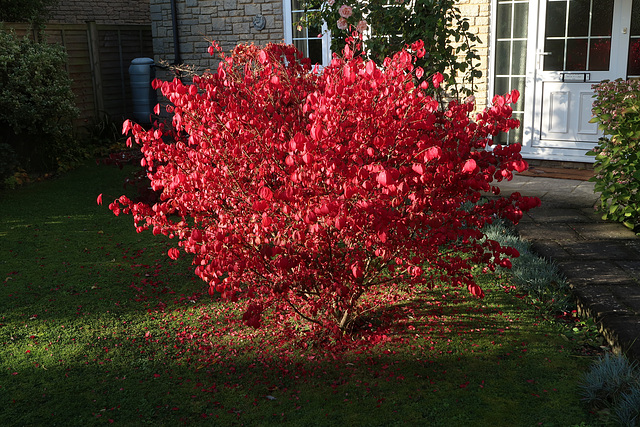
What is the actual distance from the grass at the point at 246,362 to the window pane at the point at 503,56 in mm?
3987

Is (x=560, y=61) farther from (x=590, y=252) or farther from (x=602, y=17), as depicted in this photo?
(x=590, y=252)

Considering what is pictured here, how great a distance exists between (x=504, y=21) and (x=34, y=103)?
598cm

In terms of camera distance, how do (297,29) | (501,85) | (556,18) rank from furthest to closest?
(297,29) < (501,85) < (556,18)

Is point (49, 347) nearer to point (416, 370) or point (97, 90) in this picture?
point (416, 370)

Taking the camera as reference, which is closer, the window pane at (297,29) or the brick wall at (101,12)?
the window pane at (297,29)

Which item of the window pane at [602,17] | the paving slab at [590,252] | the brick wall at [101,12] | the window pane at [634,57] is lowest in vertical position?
the paving slab at [590,252]

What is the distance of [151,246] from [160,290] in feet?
3.48

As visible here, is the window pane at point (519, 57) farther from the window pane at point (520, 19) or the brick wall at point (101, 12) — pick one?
the brick wall at point (101, 12)

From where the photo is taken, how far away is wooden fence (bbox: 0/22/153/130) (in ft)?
32.7

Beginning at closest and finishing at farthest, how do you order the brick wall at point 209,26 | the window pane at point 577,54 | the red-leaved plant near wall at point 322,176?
the red-leaved plant near wall at point 322,176, the window pane at point 577,54, the brick wall at point 209,26

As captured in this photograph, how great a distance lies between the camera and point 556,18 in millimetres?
7242

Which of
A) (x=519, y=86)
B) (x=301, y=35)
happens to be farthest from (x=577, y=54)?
(x=301, y=35)

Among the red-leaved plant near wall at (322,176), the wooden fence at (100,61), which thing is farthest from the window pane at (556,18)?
the wooden fence at (100,61)

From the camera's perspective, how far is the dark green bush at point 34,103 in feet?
25.6
